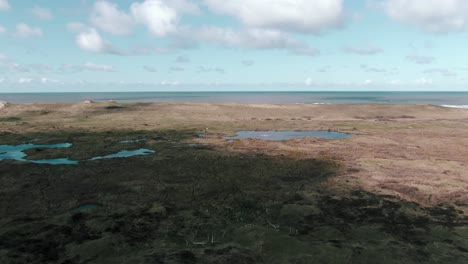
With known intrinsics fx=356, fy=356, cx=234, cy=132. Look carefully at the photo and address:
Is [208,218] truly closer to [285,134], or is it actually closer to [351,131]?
[285,134]

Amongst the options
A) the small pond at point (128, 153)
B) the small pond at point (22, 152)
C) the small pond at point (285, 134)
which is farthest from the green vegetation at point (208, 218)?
the small pond at point (285, 134)

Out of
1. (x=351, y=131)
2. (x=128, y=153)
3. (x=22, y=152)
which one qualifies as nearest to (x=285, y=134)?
(x=351, y=131)

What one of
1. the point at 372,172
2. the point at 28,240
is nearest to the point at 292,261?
the point at 28,240

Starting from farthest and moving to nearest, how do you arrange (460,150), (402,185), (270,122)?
(270,122), (460,150), (402,185)

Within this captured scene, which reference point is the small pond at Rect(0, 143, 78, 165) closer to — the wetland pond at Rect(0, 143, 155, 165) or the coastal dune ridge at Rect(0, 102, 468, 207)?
the wetland pond at Rect(0, 143, 155, 165)

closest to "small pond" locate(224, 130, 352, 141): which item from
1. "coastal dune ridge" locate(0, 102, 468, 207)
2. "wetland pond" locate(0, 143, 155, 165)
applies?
"coastal dune ridge" locate(0, 102, 468, 207)

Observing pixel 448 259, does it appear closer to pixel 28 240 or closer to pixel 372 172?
pixel 372 172
